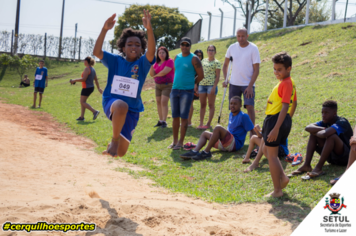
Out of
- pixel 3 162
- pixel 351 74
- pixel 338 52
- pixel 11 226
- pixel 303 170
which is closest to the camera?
pixel 11 226

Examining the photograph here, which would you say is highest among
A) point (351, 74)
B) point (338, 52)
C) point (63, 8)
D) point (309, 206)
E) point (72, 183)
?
point (63, 8)

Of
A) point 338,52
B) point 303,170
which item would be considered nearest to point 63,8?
point 338,52

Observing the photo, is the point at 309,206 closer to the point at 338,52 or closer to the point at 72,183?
the point at 72,183

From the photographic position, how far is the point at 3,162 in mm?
6012

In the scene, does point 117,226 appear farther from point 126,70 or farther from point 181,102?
point 181,102

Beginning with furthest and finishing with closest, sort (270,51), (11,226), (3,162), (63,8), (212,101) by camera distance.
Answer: (63,8), (270,51), (212,101), (3,162), (11,226)

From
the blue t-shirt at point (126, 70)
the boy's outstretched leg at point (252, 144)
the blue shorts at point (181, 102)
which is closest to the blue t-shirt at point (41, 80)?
the blue shorts at point (181, 102)

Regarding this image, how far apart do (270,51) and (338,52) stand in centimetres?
469

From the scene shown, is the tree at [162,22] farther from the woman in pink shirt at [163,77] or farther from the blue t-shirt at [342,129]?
the blue t-shirt at [342,129]

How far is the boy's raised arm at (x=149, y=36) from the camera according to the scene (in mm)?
4441

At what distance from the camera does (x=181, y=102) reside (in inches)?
299

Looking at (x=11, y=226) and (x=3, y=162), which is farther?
(x=3, y=162)

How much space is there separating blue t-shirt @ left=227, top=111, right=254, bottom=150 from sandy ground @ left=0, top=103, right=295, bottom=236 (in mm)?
2266

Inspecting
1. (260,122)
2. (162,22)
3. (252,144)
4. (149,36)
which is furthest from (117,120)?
(162,22)
